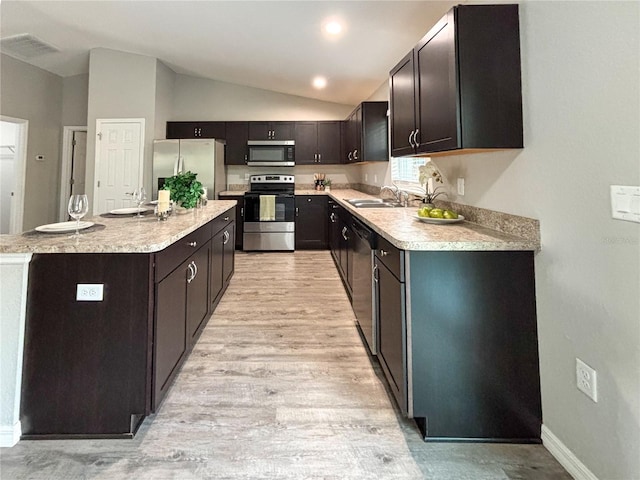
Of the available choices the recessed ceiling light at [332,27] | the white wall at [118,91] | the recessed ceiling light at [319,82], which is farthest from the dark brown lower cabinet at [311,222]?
the recessed ceiling light at [332,27]

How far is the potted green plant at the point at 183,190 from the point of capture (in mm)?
2729

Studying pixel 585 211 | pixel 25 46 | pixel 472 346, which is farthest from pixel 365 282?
pixel 25 46

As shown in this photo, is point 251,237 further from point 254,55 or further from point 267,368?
point 267,368

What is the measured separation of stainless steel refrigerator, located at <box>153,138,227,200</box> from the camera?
516 centimetres

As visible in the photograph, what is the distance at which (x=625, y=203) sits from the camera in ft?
3.56

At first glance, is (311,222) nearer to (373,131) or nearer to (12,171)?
(373,131)

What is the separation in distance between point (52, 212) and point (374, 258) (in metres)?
6.21

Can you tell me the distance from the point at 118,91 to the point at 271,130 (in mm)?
2375

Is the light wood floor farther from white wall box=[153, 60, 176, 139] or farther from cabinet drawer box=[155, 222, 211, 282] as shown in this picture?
white wall box=[153, 60, 176, 139]

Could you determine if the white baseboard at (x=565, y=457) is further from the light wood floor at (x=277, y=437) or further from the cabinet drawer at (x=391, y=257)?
the cabinet drawer at (x=391, y=257)

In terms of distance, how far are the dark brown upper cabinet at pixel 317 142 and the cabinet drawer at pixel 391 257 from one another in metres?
4.32

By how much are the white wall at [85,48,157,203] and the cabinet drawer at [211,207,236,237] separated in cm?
231

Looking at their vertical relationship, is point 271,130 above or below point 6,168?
above

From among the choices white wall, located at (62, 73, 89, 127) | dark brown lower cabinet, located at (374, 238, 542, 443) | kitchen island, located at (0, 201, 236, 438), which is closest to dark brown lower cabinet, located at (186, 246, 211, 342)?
kitchen island, located at (0, 201, 236, 438)
